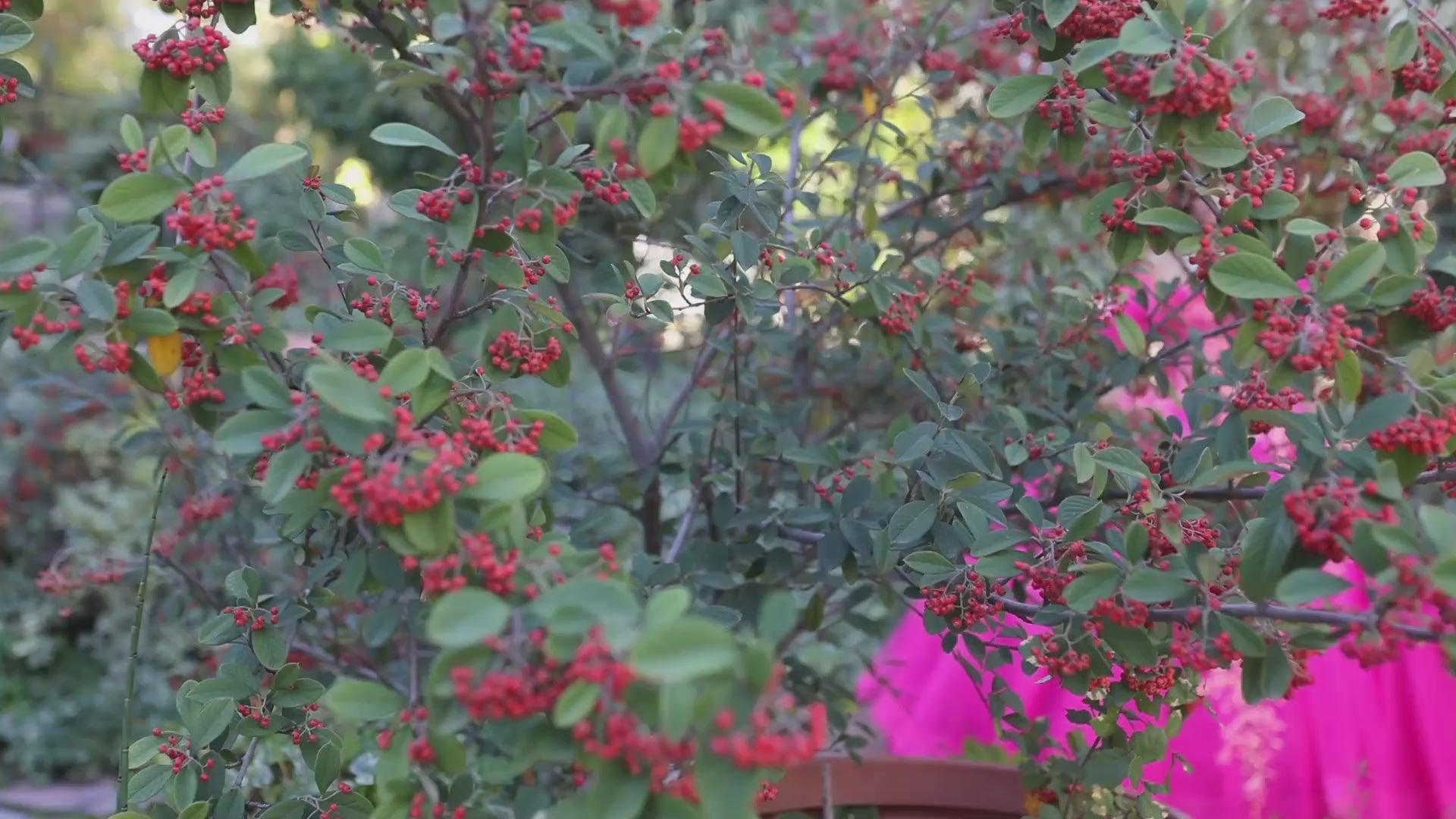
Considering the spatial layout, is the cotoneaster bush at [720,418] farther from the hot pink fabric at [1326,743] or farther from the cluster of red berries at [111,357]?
the hot pink fabric at [1326,743]

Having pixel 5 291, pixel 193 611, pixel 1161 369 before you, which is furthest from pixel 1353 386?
pixel 193 611

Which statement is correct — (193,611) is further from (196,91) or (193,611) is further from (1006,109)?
(1006,109)

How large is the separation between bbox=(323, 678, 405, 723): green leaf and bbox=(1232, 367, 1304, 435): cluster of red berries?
3.02ft

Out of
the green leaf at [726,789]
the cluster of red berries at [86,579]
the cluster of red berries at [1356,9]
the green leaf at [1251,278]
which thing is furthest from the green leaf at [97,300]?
the cluster of red berries at [1356,9]

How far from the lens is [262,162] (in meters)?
0.96

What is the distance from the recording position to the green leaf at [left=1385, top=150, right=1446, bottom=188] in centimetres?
108

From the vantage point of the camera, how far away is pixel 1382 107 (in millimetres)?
1841

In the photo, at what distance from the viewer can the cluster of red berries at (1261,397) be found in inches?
44.8

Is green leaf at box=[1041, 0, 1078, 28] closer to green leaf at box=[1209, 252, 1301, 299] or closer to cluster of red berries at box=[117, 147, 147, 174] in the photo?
green leaf at box=[1209, 252, 1301, 299]

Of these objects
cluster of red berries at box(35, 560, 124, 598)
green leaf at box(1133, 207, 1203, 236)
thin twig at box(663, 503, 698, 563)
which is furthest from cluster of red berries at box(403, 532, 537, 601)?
cluster of red berries at box(35, 560, 124, 598)

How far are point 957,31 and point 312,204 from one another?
145 centimetres

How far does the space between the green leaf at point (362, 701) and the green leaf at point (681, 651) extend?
1.14 feet

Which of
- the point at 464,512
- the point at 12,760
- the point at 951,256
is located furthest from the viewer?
the point at 12,760

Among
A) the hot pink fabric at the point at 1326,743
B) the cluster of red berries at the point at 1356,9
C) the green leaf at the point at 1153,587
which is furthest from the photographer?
the hot pink fabric at the point at 1326,743
